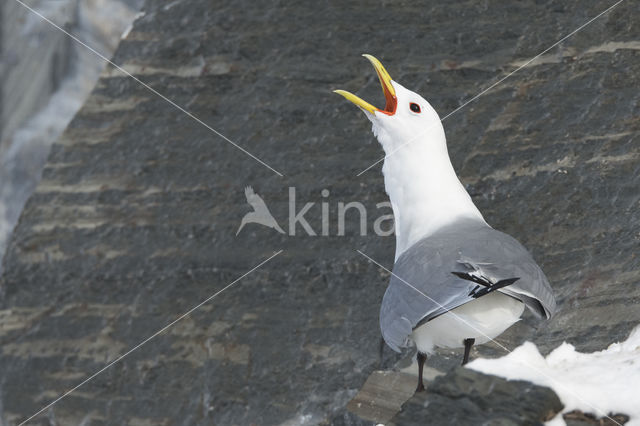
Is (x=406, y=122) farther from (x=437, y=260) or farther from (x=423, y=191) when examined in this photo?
(x=437, y=260)

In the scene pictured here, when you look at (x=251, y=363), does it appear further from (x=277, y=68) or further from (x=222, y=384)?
(x=277, y=68)

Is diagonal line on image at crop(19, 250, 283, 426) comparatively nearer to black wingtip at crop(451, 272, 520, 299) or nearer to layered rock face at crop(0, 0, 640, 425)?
layered rock face at crop(0, 0, 640, 425)

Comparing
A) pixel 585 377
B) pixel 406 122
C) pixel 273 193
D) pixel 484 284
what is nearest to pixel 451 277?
pixel 484 284

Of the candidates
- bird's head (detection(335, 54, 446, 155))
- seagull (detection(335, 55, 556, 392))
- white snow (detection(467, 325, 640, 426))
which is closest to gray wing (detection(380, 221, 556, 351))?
seagull (detection(335, 55, 556, 392))

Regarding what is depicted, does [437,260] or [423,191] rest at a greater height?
[423,191]

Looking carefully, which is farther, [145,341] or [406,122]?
[145,341]

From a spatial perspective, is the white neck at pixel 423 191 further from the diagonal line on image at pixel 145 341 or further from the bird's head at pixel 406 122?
the diagonal line on image at pixel 145 341

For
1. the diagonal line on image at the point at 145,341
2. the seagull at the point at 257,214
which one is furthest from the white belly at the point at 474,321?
the seagull at the point at 257,214

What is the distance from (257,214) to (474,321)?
298cm

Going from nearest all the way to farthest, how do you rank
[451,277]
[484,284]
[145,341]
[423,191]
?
[484,284] → [451,277] → [423,191] → [145,341]

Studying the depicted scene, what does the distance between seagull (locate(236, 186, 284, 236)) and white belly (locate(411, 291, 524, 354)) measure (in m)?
2.74

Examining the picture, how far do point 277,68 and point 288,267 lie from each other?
1.26m

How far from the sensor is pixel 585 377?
254 cm

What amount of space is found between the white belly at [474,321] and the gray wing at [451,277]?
0.22 feet
